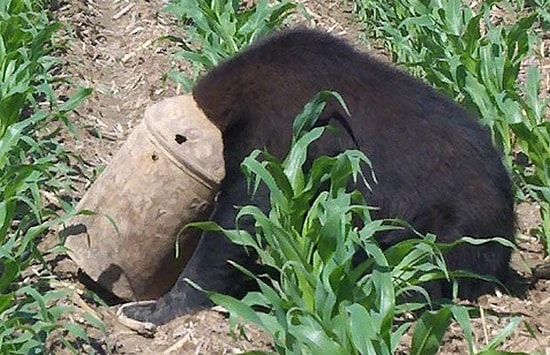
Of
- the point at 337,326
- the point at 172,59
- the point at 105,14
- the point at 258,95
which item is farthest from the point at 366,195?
the point at 105,14

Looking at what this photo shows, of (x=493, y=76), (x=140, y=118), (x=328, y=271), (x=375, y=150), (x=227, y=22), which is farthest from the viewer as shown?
(x=140, y=118)

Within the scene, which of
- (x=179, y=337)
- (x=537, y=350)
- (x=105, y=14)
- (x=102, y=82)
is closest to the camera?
(x=537, y=350)

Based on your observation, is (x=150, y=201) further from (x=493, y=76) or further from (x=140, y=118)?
(x=140, y=118)

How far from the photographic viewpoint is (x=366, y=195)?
4.50 m

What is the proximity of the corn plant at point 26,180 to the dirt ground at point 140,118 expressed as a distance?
7.7 inches

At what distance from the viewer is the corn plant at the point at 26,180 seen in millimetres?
3699

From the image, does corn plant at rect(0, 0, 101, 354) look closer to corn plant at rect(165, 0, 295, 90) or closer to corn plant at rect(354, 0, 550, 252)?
corn plant at rect(165, 0, 295, 90)

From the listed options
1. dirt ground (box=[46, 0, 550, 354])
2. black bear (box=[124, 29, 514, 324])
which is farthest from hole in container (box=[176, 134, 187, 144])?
dirt ground (box=[46, 0, 550, 354])

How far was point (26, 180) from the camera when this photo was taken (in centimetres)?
427

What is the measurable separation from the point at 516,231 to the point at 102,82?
9.97 feet

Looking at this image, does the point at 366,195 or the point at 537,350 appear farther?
the point at 366,195

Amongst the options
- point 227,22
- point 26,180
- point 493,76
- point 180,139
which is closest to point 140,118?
point 227,22

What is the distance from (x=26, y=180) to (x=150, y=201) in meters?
0.54

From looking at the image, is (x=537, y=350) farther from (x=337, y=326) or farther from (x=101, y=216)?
(x=101, y=216)
